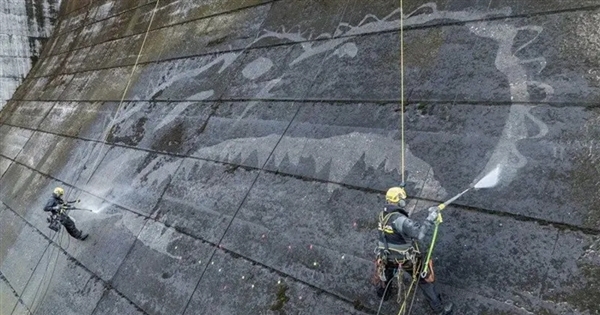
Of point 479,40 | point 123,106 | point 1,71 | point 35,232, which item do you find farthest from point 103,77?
point 479,40

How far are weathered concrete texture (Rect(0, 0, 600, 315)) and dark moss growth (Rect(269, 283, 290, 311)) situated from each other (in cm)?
2

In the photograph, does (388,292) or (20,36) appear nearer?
(388,292)

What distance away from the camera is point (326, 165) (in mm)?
7137

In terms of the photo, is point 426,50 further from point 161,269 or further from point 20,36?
point 20,36

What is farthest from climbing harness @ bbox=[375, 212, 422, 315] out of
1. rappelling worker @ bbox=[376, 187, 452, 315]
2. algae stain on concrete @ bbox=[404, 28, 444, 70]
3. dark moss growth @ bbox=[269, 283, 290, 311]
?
algae stain on concrete @ bbox=[404, 28, 444, 70]

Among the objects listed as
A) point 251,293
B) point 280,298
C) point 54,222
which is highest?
point 280,298

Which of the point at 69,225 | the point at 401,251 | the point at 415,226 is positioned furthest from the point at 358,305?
the point at 69,225

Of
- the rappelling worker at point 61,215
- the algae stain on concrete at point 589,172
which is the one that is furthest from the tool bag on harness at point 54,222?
the algae stain on concrete at point 589,172

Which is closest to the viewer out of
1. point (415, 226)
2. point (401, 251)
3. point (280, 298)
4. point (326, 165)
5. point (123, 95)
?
point (415, 226)

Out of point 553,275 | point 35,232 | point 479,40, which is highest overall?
point 479,40

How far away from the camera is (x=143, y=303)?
7.82 metres

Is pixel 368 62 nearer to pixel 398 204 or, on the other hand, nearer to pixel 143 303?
pixel 398 204

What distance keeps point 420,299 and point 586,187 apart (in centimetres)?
204

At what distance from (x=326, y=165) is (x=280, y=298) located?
6.67ft
